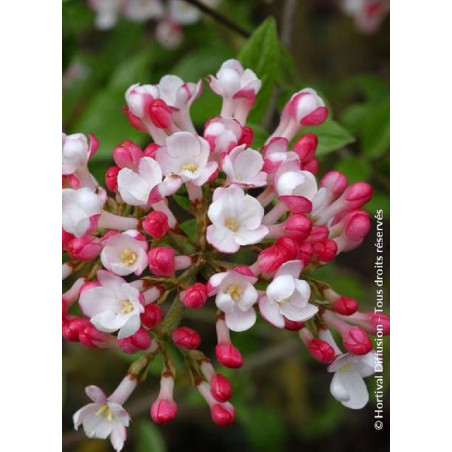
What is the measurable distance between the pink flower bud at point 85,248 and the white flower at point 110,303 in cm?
6

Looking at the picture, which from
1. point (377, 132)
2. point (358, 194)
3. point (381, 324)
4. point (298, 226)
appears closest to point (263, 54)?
point (377, 132)

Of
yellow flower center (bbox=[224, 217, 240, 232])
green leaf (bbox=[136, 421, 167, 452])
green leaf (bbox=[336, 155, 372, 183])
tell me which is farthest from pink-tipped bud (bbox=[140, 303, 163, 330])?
green leaf (bbox=[136, 421, 167, 452])

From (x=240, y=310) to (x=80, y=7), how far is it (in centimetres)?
161

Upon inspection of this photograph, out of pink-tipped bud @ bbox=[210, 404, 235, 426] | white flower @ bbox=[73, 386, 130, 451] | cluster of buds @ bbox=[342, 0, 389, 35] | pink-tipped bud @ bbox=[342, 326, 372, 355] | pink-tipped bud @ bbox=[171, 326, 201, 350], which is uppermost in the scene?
cluster of buds @ bbox=[342, 0, 389, 35]

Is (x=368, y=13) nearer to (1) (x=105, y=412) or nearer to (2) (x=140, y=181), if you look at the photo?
(2) (x=140, y=181)

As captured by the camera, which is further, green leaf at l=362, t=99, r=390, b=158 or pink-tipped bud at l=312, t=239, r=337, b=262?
green leaf at l=362, t=99, r=390, b=158

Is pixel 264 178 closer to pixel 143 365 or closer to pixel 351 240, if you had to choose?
pixel 351 240

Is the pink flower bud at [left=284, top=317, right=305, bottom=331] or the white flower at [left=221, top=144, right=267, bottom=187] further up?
the white flower at [left=221, top=144, right=267, bottom=187]

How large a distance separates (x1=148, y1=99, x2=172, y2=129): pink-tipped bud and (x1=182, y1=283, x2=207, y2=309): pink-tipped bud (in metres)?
0.37

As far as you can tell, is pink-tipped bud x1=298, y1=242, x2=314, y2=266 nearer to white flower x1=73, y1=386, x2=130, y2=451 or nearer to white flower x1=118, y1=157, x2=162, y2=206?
white flower x1=118, y1=157, x2=162, y2=206

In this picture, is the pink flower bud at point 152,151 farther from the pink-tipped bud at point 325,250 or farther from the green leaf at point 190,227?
the pink-tipped bud at point 325,250

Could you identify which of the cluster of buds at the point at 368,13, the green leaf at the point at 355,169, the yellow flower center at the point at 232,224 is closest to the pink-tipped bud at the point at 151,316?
the yellow flower center at the point at 232,224

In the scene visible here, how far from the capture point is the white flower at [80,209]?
1.56m

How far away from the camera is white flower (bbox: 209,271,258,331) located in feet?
4.91
